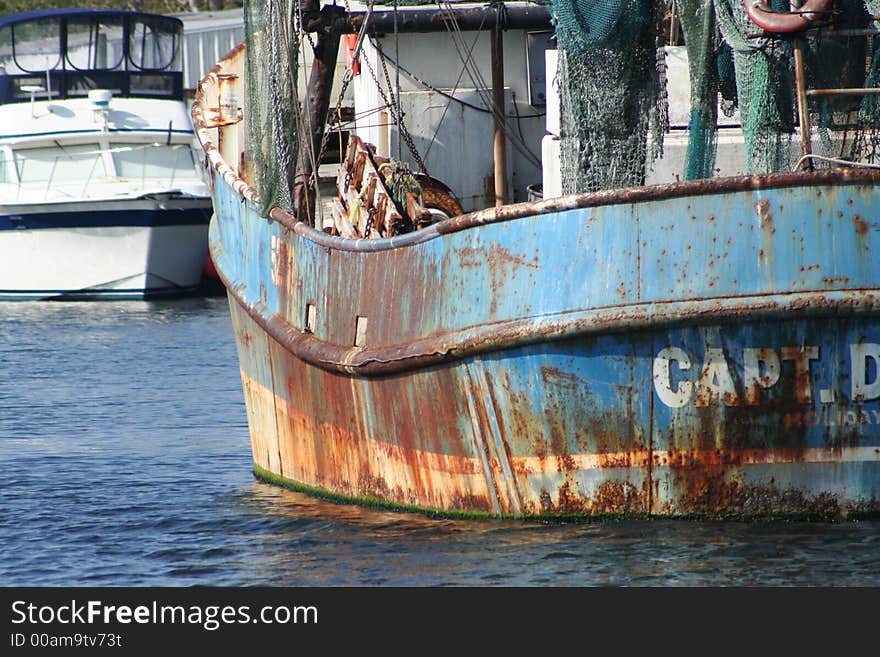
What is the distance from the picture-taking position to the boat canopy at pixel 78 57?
2967 centimetres

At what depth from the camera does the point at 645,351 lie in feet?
23.7

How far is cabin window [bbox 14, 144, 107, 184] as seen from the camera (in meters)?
28.3

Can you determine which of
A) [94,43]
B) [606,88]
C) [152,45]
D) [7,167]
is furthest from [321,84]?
[152,45]

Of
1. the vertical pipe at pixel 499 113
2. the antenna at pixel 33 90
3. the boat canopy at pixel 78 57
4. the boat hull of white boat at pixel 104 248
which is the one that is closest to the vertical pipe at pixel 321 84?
the vertical pipe at pixel 499 113

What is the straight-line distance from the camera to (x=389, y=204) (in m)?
9.45

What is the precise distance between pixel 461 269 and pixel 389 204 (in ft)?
5.82

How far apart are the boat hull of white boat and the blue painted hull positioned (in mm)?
19984

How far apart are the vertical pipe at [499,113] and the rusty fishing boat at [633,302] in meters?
1.90

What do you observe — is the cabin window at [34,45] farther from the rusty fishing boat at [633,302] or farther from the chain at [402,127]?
the rusty fishing boat at [633,302]

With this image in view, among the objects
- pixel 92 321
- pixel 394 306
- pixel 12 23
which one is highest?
pixel 12 23

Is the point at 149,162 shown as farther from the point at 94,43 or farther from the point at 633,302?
the point at 633,302

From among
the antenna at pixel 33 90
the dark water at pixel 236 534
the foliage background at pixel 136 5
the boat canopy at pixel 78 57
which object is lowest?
the dark water at pixel 236 534

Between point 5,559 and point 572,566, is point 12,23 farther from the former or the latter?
point 572,566

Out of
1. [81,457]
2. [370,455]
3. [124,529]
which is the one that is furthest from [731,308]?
[81,457]
